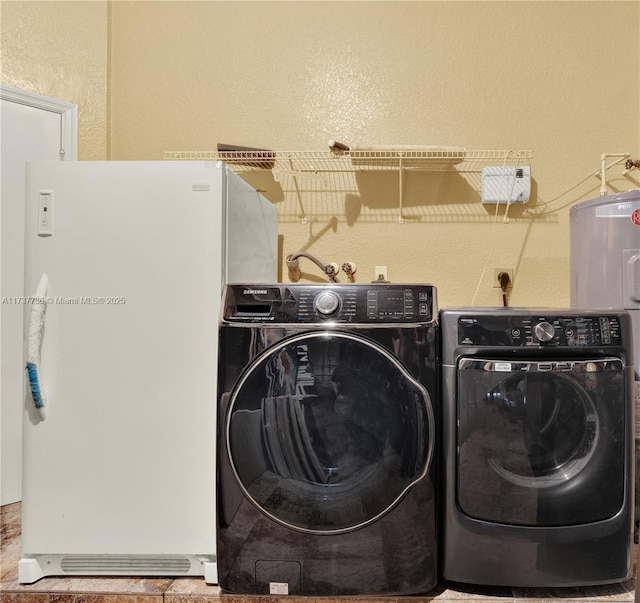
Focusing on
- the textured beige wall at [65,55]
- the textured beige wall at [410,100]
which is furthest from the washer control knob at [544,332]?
the textured beige wall at [65,55]

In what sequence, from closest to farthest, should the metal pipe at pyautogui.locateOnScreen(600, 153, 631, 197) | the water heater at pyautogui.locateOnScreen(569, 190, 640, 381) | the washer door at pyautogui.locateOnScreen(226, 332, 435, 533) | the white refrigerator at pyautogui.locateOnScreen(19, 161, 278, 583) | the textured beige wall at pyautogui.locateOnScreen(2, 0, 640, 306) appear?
the washer door at pyautogui.locateOnScreen(226, 332, 435, 533)
the white refrigerator at pyautogui.locateOnScreen(19, 161, 278, 583)
the water heater at pyautogui.locateOnScreen(569, 190, 640, 381)
the metal pipe at pyautogui.locateOnScreen(600, 153, 631, 197)
the textured beige wall at pyautogui.locateOnScreen(2, 0, 640, 306)

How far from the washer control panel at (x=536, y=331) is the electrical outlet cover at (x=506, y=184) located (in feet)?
3.14

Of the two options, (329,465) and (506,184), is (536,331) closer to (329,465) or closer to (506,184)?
Result: (329,465)

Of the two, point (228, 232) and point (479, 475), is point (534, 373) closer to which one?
point (479, 475)

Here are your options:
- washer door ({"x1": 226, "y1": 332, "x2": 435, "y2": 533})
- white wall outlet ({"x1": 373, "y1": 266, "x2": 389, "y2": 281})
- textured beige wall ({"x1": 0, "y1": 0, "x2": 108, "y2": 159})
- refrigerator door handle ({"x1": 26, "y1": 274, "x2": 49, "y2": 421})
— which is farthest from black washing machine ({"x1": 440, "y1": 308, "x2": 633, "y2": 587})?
textured beige wall ({"x1": 0, "y1": 0, "x2": 108, "y2": 159})

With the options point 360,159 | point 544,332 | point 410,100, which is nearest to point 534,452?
point 544,332

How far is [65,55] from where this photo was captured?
A: 2.11 m

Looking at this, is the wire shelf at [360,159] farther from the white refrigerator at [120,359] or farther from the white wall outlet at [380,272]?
the white refrigerator at [120,359]

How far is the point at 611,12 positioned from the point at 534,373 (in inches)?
78.3

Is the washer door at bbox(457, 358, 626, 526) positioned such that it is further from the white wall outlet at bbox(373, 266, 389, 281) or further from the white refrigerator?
the white wall outlet at bbox(373, 266, 389, 281)

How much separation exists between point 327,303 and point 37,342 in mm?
898

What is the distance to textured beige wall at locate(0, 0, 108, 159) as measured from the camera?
202 cm

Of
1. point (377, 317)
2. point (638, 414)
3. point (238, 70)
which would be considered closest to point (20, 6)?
point (238, 70)

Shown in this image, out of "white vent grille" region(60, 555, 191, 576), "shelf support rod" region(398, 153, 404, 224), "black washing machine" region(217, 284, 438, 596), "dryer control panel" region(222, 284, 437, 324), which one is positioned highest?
"shelf support rod" region(398, 153, 404, 224)
